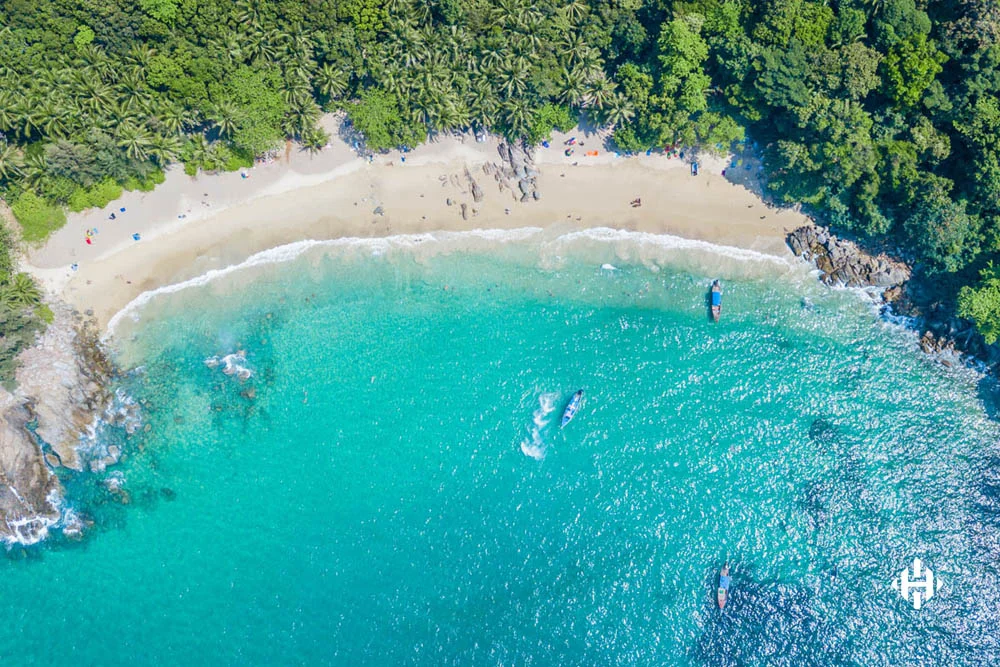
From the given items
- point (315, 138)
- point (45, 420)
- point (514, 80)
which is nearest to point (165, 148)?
Answer: point (315, 138)

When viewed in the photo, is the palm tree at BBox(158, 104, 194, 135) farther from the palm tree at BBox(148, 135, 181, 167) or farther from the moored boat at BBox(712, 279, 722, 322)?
the moored boat at BBox(712, 279, 722, 322)

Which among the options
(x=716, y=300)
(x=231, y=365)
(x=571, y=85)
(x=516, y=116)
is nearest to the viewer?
(x=571, y=85)

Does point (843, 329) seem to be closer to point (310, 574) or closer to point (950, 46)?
point (950, 46)

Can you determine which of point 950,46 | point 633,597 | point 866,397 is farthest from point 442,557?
point 950,46

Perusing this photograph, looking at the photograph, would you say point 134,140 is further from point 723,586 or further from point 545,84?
point 723,586

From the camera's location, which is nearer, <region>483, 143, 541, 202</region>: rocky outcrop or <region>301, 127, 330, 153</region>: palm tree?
<region>301, 127, 330, 153</region>: palm tree

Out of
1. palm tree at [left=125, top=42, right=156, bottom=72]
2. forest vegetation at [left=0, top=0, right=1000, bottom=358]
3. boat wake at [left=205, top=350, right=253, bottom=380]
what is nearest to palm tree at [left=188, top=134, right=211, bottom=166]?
forest vegetation at [left=0, top=0, right=1000, bottom=358]

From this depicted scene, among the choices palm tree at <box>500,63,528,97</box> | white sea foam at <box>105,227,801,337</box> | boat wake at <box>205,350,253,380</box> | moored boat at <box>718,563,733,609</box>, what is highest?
palm tree at <box>500,63,528,97</box>

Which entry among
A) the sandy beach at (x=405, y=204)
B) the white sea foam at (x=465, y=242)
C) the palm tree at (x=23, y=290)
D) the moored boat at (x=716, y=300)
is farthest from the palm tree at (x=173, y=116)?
the moored boat at (x=716, y=300)
